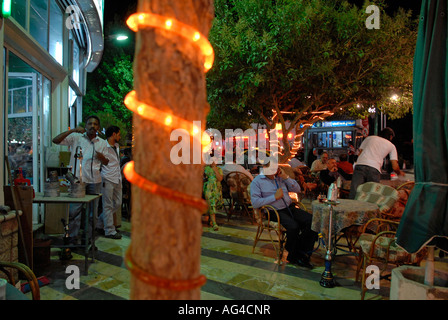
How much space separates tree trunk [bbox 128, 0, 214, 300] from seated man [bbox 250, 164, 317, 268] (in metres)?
3.71

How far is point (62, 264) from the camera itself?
4.40 metres

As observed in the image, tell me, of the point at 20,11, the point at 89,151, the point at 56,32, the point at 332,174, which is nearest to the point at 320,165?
the point at 332,174

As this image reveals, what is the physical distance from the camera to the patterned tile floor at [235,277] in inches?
142

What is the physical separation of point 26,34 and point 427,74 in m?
5.15

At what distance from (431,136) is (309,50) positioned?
21.3 ft

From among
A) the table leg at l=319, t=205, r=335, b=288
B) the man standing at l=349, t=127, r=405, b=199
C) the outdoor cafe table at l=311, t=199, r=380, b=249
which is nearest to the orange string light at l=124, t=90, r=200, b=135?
the table leg at l=319, t=205, r=335, b=288

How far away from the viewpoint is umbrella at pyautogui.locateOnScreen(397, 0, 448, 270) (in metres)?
2.20

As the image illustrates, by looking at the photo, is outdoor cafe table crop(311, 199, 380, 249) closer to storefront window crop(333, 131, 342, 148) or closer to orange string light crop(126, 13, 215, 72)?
orange string light crop(126, 13, 215, 72)

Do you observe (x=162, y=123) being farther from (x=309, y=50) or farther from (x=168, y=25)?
(x=309, y=50)

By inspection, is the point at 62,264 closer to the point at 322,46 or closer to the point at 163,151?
the point at 163,151

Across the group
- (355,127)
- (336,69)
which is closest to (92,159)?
(336,69)

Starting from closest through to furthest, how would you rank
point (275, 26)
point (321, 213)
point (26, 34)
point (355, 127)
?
point (321, 213), point (26, 34), point (275, 26), point (355, 127)

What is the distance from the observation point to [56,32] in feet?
22.4

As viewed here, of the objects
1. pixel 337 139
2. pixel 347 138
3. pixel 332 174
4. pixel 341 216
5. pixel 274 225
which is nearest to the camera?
pixel 341 216
